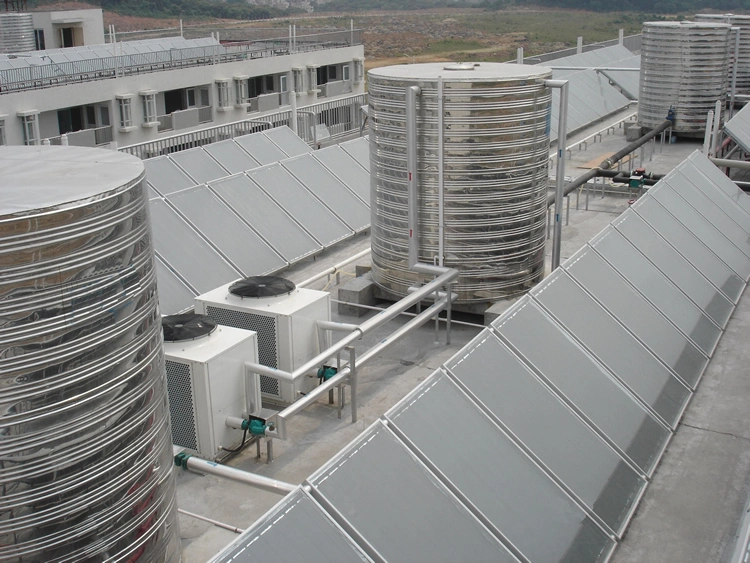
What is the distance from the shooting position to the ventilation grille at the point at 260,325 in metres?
11.3

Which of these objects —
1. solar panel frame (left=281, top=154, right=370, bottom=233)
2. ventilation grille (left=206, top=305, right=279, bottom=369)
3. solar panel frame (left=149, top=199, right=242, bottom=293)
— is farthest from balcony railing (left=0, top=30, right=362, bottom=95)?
ventilation grille (left=206, top=305, right=279, bottom=369)

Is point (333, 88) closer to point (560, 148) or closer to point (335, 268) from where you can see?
point (335, 268)

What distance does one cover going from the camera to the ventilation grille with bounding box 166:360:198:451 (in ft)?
32.3

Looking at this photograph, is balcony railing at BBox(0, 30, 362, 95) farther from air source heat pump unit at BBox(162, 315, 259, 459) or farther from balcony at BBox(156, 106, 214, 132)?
air source heat pump unit at BBox(162, 315, 259, 459)

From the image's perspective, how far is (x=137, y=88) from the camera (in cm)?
4272

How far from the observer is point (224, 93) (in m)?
47.9

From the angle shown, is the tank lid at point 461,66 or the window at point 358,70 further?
the window at point 358,70

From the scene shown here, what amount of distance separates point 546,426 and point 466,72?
655cm

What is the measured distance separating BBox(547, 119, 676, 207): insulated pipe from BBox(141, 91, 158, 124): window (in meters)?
24.2

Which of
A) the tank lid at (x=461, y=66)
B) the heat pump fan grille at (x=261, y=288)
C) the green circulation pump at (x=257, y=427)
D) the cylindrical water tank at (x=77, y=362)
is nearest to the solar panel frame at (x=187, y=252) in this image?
the heat pump fan grille at (x=261, y=288)

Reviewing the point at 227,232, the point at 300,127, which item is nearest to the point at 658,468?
the point at 227,232

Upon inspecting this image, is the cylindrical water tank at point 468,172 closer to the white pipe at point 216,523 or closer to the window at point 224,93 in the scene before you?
the white pipe at point 216,523

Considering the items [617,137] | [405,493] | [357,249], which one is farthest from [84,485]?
[617,137]

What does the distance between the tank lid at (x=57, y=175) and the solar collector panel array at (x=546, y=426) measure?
2.39m
